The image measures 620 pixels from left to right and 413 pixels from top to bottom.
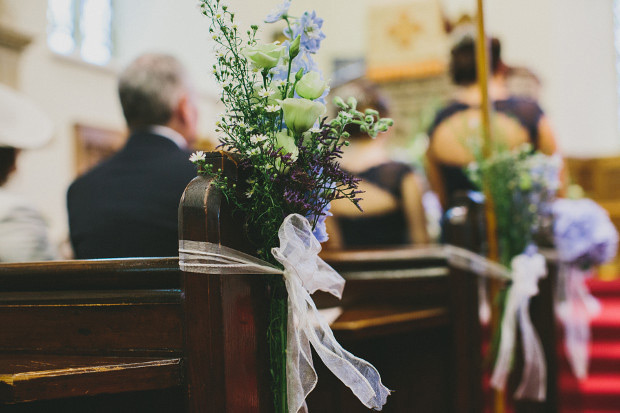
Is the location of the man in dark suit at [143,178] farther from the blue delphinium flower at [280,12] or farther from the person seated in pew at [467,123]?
the person seated in pew at [467,123]

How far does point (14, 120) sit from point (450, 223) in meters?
1.70

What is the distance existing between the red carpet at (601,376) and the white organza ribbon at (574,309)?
0.59ft

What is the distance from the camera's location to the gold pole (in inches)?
77.4

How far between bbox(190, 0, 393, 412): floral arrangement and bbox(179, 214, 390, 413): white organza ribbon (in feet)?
0.06

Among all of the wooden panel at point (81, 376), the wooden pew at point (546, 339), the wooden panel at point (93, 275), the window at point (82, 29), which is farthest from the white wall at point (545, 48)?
the wooden panel at point (81, 376)

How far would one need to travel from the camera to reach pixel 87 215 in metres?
1.83

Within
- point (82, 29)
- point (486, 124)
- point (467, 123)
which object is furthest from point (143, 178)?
point (82, 29)

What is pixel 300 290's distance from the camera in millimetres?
1073

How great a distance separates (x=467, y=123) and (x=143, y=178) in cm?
158

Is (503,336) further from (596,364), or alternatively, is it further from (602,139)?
(602,139)

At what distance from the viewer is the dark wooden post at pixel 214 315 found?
101 cm

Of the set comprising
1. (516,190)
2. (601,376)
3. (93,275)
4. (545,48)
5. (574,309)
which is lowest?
(601,376)

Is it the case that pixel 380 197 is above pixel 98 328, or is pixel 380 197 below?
above

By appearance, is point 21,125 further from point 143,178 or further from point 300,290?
point 300,290
